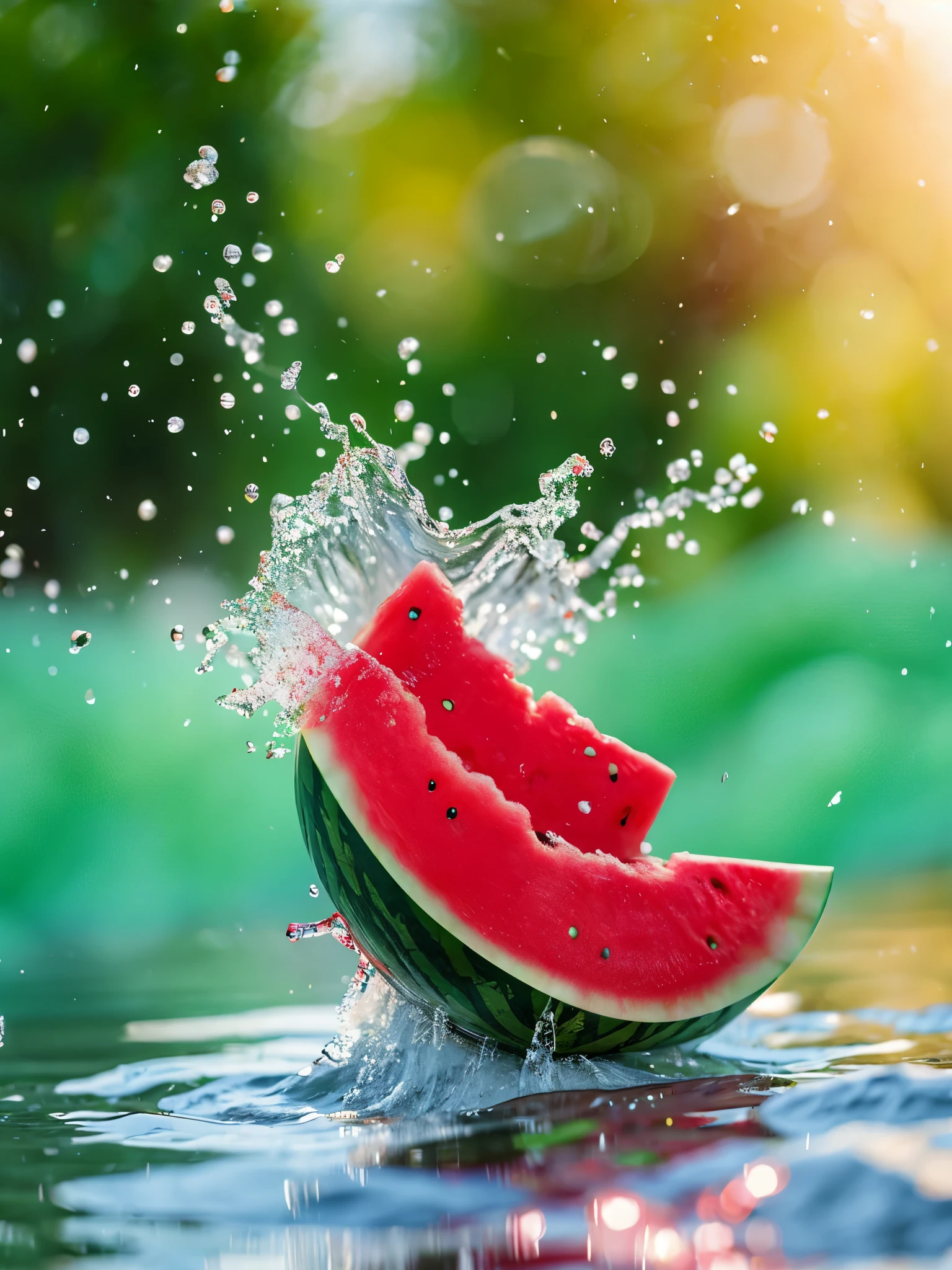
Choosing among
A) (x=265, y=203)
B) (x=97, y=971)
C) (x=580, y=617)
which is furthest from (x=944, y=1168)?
(x=265, y=203)

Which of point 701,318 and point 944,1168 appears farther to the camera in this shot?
point 701,318

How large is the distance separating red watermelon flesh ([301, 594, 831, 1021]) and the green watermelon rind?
0.02 meters

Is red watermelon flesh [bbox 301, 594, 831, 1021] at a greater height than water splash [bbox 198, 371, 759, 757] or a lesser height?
lesser

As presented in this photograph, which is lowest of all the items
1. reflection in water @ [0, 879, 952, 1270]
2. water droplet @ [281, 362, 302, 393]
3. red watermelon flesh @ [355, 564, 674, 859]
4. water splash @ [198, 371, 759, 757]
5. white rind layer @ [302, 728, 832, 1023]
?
reflection in water @ [0, 879, 952, 1270]

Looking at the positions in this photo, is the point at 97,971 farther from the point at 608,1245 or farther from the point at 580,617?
the point at 608,1245

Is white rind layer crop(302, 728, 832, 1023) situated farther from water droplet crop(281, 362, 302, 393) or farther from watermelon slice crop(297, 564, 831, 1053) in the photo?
water droplet crop(281, 362, 302, 393)

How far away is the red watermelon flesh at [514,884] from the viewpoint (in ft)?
5.33

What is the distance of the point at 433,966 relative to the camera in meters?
1.62

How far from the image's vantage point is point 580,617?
3062mm

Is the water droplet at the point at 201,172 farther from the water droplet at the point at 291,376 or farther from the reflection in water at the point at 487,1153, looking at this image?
the reflection in water at the point at 487,1153

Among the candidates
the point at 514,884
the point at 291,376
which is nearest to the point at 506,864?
the point at 514,884

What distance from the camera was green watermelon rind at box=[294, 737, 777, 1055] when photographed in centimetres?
161

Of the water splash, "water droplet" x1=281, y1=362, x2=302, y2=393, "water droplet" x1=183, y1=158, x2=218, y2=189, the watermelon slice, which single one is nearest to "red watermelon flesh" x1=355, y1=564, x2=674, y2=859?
the watermelon slice

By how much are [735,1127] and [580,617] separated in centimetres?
185
